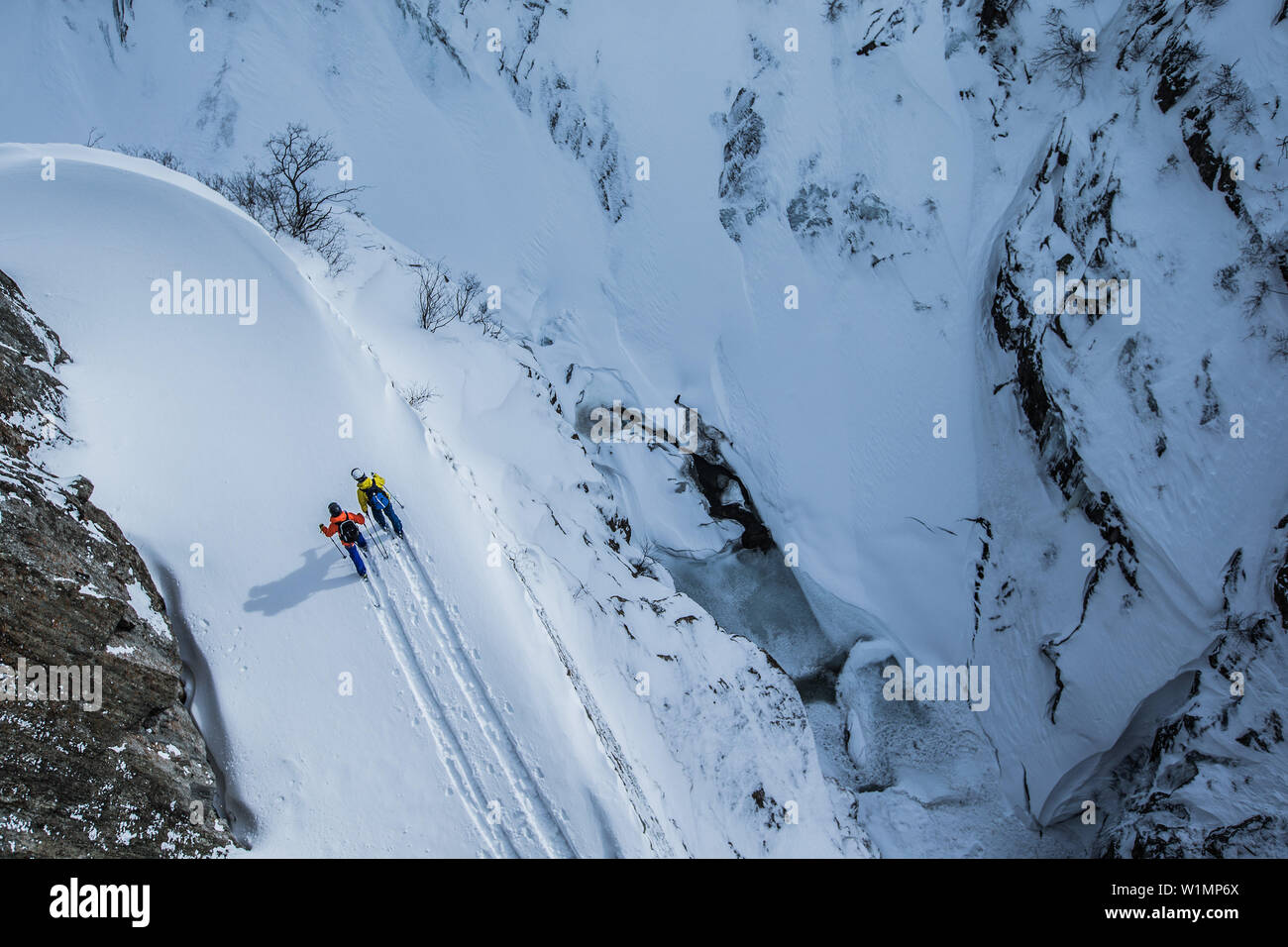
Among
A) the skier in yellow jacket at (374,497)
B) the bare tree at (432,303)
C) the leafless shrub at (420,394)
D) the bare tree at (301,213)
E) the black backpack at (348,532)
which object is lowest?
the black backpack at (348,532)

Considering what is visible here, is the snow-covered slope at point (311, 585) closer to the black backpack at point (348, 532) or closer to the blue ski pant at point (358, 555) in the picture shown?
the blue ski pant at point (358, 555)

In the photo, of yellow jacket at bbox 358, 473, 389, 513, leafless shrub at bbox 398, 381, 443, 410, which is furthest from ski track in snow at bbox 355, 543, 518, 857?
leafless shrub at bbox 398, 381, 443, 410

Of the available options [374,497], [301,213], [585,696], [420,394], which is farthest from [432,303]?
[585,696]

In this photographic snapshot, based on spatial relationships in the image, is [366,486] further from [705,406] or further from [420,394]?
[705,406]

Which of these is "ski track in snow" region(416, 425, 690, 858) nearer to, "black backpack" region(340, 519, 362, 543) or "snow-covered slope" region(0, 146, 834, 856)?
"snow-covered slope" region(0, 146, 834, 856)

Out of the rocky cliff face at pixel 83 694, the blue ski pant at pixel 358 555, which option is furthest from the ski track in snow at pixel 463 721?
the rocky cliff face at pixel 83 694
